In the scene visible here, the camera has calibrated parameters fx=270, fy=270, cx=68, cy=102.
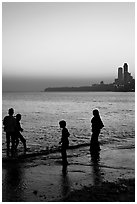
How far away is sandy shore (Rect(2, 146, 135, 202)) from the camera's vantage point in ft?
22.7

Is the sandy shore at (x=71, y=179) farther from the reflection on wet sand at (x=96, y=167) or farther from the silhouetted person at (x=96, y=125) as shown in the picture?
the silhouetted person at (x=96, y=125)

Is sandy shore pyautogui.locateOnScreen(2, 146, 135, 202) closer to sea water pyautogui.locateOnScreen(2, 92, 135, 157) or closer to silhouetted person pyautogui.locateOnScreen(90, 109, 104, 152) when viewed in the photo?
silhouetted person pyautogui.locateOnScreen(90, 109, 104, 152)

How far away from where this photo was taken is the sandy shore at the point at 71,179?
6.93 meters

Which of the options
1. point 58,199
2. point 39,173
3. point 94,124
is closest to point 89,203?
point 58,199

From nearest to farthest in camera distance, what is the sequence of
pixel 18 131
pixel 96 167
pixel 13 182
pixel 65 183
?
pixel 65 183, pixel 13 182, pixel 96 167, pixel 18 131

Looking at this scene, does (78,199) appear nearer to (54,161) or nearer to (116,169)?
(116,169)

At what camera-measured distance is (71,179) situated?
8.69 metres

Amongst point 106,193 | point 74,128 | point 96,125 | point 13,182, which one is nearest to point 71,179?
point 13,182

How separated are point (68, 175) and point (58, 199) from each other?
2397 mm

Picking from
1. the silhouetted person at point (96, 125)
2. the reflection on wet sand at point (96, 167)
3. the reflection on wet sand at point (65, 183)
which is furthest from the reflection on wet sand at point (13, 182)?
the silhouetted person at point (96, 125)

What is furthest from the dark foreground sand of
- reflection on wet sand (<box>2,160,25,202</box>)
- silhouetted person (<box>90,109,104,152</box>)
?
silhouetted person (<box>90,109,104,152</box>)

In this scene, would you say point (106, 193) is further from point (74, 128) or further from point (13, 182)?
point (74, 128)

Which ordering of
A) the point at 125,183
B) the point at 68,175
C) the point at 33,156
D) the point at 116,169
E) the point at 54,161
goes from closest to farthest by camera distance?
the point at 125,183 → the point at 68,175 → the point at 116,169 → the point at 54,161 → the point at 33,156

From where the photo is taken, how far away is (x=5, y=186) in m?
7.99
